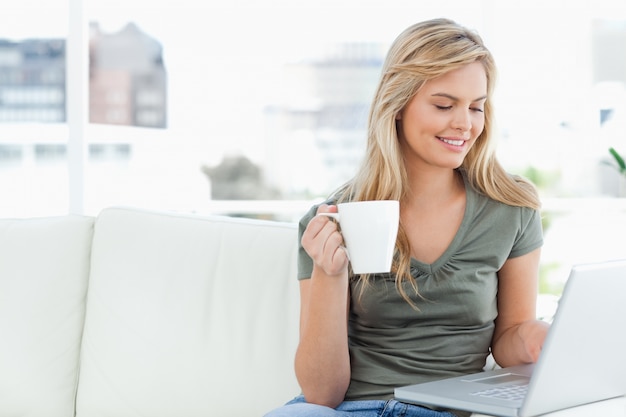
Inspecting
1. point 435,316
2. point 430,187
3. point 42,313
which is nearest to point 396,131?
point 430,187

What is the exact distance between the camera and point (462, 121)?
5.52 feet

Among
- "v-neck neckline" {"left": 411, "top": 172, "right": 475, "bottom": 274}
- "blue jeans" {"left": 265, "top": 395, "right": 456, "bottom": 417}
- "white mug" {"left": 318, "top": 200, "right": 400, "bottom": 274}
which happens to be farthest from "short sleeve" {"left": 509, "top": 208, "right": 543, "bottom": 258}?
"white mug" {"left": 318, "top": 200, "right": 400, "bottom": 274}

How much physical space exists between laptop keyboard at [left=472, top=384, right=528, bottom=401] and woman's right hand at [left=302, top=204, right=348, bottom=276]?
0.33 meters

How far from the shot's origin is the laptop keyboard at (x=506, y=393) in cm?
129

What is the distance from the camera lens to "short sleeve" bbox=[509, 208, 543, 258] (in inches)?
70.4

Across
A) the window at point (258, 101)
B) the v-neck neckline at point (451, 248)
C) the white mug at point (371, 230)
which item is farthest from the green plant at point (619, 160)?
the white mug at point (371, 230)

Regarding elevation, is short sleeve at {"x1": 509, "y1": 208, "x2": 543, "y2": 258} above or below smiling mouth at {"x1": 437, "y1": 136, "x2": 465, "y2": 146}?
below

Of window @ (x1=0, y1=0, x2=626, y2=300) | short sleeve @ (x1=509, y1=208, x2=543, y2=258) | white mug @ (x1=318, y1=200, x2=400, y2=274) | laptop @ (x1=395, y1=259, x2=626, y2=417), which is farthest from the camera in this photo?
window @ (x1=0, y1=0, x2=626, y2=300)

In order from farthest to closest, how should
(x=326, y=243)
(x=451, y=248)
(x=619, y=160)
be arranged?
1. (x=619, y=160)
2. (x=451, y=248)
3. (x=326, y=243)

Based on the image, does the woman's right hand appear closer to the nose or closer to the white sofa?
the nose

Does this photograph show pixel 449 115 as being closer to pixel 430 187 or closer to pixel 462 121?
pixel 462 121

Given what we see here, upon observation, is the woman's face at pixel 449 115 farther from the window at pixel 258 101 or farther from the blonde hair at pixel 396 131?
the window at pixel 258 101

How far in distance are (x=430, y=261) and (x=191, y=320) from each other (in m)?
0.57

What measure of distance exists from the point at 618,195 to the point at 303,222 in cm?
295
